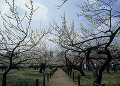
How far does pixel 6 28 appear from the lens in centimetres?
839

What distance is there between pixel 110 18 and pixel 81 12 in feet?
5.99

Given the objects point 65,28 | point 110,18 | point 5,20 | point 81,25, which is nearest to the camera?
point 110,18

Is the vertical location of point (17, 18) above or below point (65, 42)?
above

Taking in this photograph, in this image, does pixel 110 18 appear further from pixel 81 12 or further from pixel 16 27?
pixel 16 27

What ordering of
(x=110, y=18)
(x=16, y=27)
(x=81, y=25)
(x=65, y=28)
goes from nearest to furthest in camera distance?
(x=110, y=18)
(x=16, y=27)
(x=81, y=25)
(x=65, y=28)

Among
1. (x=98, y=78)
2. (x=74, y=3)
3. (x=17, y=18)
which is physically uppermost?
(x=74, y=3)

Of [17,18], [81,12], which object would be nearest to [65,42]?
[81,12]

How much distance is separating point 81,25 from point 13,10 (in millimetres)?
5226

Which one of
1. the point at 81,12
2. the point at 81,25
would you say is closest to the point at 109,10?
the point at 81,12

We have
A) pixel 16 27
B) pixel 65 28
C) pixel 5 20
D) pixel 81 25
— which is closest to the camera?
pixel 5 20

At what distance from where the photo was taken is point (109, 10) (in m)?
6.82

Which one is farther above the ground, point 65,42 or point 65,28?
point 65,28

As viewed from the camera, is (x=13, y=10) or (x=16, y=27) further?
(x=16, y=27)

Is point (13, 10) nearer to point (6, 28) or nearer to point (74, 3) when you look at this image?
point (6, 28)
